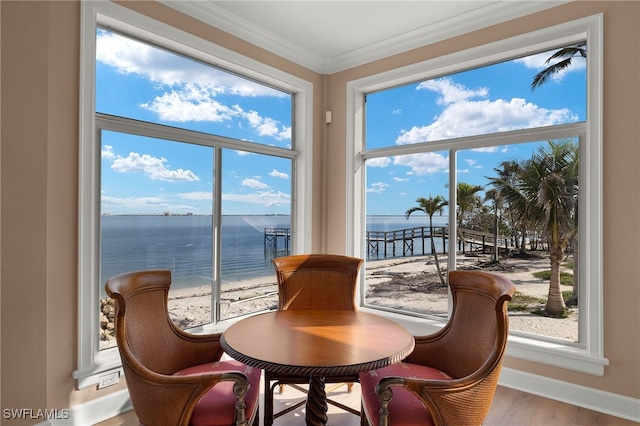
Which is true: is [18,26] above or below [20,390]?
above

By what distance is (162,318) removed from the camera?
81.2 inches

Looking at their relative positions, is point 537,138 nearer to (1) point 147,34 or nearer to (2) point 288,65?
(2) point 288,65

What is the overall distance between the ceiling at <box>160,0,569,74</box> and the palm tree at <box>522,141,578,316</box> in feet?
3.61

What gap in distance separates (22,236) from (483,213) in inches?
128

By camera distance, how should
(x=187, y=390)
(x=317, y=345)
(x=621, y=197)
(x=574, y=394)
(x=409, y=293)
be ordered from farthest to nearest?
(x=409, y=293), (x=574, y=394), (x=621, y=197), (x=317, y=345), (x=187, y=390)

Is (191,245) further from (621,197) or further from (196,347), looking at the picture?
(621,197)

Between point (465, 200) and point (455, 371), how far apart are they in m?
1.68

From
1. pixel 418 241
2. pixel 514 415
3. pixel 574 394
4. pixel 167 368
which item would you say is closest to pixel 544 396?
pixel 574 394

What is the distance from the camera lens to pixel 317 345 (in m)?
1.72

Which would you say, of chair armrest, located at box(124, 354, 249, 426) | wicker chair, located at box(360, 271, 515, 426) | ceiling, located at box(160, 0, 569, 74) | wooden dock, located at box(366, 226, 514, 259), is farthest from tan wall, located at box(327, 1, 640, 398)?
chair armrest, located at box(124, 354, 249, 426)

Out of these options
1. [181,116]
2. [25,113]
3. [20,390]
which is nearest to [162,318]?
[20,390]

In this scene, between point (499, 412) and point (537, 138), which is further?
point (537, 138)

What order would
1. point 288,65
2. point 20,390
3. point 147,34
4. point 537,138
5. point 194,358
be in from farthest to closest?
point 288,65 → point 537,138 → point 147,34 → point 194,358 → point 20,390

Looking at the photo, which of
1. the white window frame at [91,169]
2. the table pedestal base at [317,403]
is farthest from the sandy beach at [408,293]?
the table pedestal base at [317,403]
